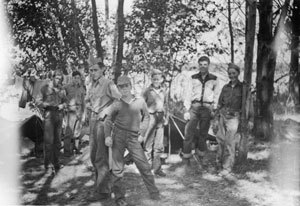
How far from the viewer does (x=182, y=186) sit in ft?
20.4

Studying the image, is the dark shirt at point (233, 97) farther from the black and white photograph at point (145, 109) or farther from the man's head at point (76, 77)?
the man's head at point (76, 77)

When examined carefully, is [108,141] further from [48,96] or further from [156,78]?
[48,96]

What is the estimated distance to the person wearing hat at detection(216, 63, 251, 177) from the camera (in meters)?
6.64

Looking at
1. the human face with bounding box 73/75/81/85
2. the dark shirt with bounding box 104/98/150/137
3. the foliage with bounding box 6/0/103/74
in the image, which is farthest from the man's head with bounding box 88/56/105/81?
the foliage with bounding box 6/0/103/74

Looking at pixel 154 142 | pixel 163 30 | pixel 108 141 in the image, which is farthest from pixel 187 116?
pixel 163 30

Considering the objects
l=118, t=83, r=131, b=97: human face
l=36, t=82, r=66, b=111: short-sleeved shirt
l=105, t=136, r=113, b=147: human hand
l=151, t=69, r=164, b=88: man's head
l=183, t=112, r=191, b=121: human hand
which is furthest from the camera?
l=36, t=82, r=66, b=111: short-sleeved shirt

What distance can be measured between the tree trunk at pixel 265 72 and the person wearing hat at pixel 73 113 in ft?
13.0

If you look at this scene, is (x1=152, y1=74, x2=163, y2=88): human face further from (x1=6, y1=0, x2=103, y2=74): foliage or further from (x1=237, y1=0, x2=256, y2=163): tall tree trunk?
(x1=6, y1=0, x2=103, y2=74): foliage

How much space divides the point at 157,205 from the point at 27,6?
729cm

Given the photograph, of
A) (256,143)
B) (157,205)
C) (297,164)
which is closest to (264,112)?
(256,143)

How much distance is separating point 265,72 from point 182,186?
3.34 meters

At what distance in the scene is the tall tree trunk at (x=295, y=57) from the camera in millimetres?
10905

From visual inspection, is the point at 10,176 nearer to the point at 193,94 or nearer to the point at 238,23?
the point at 193,94

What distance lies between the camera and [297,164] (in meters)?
6.93
